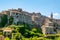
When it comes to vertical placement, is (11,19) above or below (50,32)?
above

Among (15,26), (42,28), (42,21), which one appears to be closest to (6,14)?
(15,26)

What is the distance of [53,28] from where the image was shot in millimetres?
49469

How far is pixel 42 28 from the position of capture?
162ft

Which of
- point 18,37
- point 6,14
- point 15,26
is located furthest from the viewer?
point 6,14

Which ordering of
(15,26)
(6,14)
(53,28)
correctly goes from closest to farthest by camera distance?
1. (15,26)
2. (6,14)
3. (53,28)

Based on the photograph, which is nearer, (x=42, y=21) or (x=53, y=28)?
(x=53, y=28)

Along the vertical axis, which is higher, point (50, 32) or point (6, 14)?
point (6, 14)

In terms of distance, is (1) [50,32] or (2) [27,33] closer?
(2) [27,33]

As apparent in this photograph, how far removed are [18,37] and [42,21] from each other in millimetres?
20728

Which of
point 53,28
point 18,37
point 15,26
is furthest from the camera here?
point 53,28

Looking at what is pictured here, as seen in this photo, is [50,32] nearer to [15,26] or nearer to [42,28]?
[42,28]

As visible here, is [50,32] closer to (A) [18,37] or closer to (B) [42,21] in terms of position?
(B) [42,21]

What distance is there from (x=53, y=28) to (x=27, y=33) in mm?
8805

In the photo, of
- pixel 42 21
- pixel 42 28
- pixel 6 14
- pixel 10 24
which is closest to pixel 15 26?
pixel 10 24
